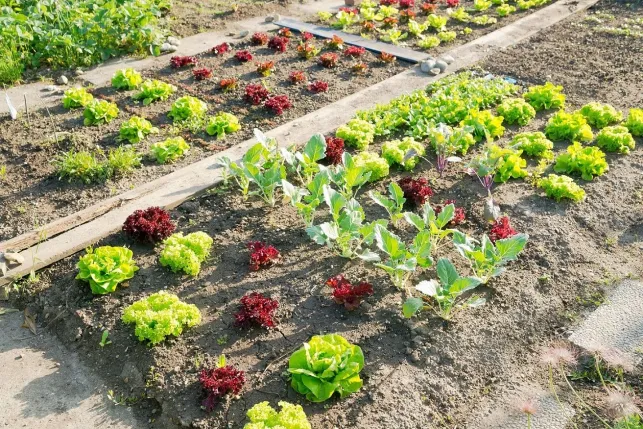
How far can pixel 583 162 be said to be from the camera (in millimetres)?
6973

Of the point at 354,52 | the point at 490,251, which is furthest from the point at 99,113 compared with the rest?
the point at 490,251

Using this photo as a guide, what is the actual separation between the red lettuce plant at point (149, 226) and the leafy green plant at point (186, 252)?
168 millimetres

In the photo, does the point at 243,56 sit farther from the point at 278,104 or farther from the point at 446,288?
the point at 446,288

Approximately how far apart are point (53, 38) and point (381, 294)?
7.11m

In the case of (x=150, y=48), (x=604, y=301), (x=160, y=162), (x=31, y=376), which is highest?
(x=150, y=48)

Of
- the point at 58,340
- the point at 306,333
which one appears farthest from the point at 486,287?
the point at 58,340

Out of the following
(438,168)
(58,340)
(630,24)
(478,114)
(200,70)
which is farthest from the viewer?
(630,24)

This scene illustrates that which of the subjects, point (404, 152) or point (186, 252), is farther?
point (404, 152)

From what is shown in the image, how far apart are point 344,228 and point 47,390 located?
282cm

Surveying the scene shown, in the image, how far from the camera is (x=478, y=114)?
765 centimetres

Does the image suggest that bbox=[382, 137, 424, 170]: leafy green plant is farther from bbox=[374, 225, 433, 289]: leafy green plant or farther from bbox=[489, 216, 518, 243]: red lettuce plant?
bbox=[374, 225, 433, 289]: leafy green plant

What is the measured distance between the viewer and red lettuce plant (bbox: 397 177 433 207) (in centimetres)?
650

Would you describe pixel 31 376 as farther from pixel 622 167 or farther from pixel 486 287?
pixel 622 167

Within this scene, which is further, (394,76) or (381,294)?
(394,76)
